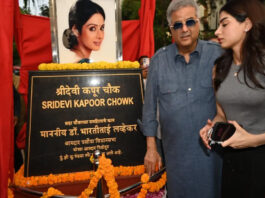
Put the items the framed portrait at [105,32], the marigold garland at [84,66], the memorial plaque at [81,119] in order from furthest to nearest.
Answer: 1. the framed portrait at [105,32]
2. the marigold garland at [84,66]
3. the memorial plaque at [81,119]

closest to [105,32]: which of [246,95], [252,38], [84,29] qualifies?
[84,29]

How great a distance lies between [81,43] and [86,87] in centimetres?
106

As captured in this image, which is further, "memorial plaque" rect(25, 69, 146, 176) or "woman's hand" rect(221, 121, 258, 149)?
"memorial plaque" rect(25, 69, 146, 176)

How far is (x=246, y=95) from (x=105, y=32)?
2.73 meters

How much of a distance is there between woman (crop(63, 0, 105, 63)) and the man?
1.90 meters

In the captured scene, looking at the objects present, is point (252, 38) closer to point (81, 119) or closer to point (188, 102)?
point (188, 102)

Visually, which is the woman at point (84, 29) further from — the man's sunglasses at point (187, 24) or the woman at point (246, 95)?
the woman at point (246, 95)

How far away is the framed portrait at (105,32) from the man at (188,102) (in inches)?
70.9

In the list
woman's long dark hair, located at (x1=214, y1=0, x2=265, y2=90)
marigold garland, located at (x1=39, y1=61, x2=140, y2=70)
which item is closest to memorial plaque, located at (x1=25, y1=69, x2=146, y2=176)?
marigold garland, located at (x1=39, y1=61, x2=140, y2=70)

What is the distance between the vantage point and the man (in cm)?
202

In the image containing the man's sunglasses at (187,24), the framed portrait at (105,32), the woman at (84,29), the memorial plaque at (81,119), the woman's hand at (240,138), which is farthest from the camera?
the woman at (84,29)

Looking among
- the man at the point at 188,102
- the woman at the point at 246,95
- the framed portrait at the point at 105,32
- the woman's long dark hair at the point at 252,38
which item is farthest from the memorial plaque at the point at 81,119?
the woman's long dark hair at the point at 252,38

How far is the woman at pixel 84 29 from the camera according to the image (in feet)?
12.0

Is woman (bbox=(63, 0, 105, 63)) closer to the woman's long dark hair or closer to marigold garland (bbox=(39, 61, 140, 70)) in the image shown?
marigold garland (bbox=(39, 61, 140, 70))
